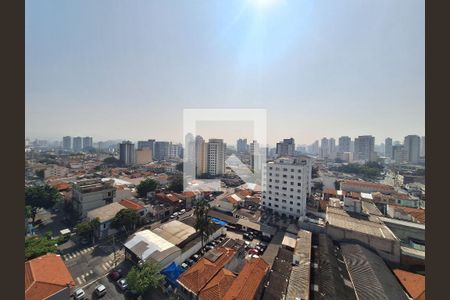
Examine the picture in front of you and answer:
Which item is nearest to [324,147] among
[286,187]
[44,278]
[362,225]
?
[286,187]

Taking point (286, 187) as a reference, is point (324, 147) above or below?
above

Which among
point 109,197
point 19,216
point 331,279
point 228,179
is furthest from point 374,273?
point 228,179

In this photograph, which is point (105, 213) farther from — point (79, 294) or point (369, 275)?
point (369, 275)

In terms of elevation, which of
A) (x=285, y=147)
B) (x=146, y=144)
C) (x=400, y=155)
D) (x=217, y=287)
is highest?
(x=146, y=144)

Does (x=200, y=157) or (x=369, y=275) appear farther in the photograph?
(x=200, y=157)

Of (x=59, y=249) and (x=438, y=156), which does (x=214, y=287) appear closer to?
(x=438, y=156)

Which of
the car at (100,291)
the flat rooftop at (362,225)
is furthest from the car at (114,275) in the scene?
the flat rooftop at (362,225)

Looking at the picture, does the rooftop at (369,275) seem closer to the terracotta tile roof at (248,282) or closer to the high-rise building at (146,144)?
the terracotta tile roof at (248,282)
